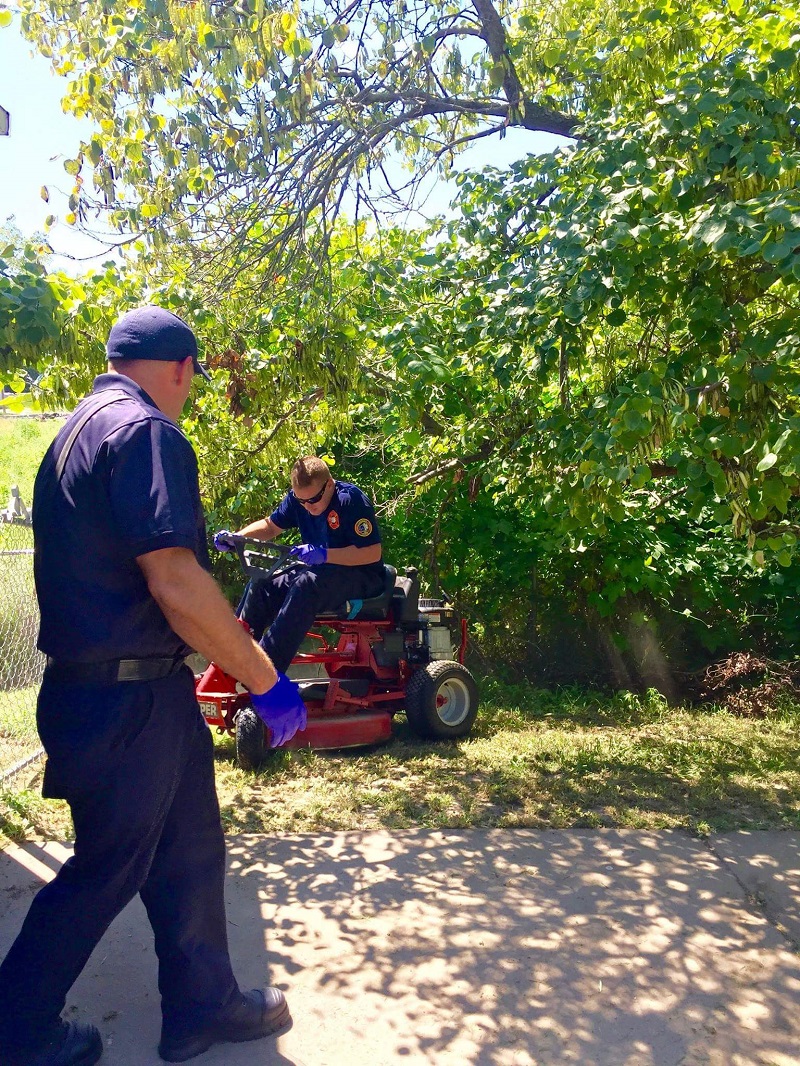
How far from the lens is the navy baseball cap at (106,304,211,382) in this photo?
2.81 metres

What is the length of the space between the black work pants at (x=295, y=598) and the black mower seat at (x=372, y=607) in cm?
6

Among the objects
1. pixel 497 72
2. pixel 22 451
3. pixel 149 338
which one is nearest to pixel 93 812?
pixel 149 338

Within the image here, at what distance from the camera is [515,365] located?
197 inches

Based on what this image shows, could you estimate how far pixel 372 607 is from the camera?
6.37 meters

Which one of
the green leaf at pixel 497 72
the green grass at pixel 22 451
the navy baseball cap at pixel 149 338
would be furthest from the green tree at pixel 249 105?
the green grass at pixel 22 451

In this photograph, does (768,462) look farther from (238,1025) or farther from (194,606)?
(238,1025)

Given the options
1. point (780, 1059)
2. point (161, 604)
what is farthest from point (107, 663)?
point (780, 1059)

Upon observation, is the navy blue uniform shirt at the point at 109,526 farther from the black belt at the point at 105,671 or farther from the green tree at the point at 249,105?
the green tree at the point at 249,105

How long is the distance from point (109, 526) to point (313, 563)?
326cm

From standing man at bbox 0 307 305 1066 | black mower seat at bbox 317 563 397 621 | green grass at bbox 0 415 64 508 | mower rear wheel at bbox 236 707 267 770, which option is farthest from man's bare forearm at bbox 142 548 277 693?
green grass at bbox 0 415 64 508

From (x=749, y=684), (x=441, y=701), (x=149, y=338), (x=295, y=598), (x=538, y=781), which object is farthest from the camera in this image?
(x=749, y=684)

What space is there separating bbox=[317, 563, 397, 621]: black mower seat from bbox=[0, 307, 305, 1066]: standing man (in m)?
3.49

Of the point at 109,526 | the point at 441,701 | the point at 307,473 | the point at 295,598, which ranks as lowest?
the point at 441,701

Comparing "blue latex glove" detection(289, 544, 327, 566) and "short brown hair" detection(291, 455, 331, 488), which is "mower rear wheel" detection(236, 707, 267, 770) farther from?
"short brown hair" detection(291, 455, 331, 488)
